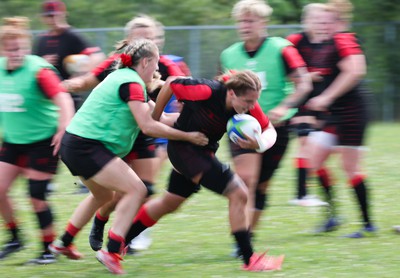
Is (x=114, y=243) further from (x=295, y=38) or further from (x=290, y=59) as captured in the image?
(x=295, y=38)

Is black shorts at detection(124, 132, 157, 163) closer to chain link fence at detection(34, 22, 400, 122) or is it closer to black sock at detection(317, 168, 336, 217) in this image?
black sock at detection(317, 168, 336, 217)

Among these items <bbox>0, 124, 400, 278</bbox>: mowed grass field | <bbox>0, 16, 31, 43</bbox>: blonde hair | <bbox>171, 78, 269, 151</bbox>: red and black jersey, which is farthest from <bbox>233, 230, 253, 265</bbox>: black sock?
<bbox>0, 16, 31, 43</bbox>: blonde hair

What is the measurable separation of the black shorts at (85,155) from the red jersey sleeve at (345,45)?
7.31 ft

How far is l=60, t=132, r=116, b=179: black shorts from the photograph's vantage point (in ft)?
19.7

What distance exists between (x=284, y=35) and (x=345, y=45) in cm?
983

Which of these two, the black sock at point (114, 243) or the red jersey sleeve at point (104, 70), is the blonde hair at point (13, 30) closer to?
the red jersey sleeve at point (104, 70)

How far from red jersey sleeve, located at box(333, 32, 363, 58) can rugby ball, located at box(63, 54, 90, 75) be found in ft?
9.76

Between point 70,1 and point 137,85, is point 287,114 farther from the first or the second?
point 70,1

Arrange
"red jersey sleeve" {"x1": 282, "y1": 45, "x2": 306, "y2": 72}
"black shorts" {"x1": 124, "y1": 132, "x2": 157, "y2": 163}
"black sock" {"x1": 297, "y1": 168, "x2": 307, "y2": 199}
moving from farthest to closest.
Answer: "black sock" {"x1": 297, "y1": 168, "x2": 307, "y2": 199}, "red jersey sleeve" {"x1": 282, "y1": 45, "x2": 306, "y2": 72}, "black shorts" {"x1": 124, "y1": 132, "x2": 157, "y2": 163}

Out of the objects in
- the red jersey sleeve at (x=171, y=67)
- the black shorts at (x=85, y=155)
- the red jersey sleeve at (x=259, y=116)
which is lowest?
the black shorts at (x=85, y=155)

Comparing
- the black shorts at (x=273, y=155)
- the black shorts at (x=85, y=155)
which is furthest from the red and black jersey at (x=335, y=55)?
the black shorts at (x=85, y=155)

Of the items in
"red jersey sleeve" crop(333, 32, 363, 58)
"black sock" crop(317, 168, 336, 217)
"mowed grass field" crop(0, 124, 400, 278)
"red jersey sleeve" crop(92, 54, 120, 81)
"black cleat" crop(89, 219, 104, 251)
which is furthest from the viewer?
"black sock" crop(317, 168, 336, 217)

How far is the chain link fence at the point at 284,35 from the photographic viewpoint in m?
17.0

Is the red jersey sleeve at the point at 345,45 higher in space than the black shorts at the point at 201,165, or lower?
higher
